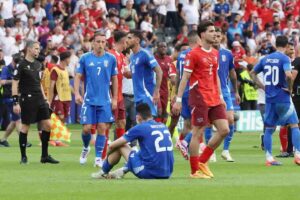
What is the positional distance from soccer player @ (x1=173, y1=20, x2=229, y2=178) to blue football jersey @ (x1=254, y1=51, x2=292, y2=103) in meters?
3.26

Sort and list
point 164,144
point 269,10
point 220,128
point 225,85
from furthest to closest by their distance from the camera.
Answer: point 269,10 < point 225,85 < point 220,128 < point 164,144

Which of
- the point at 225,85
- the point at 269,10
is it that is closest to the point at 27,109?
the point at 225,85

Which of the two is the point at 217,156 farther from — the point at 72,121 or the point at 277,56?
the point at 72,121

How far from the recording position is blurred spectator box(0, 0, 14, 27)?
3997cm

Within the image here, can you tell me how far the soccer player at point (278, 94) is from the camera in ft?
69.8

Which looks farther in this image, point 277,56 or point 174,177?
point 277,56

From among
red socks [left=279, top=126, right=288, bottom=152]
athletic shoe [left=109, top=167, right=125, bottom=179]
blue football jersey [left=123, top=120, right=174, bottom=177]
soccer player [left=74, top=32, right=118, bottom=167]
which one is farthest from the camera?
red socks [left=279, top=126, right=288, bottom=152]

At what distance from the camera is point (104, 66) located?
811 inches

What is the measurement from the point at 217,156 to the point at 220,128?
19.6 ft

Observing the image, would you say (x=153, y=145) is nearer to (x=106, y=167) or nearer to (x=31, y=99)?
(x=106, y=167)

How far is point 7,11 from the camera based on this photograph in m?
40.2

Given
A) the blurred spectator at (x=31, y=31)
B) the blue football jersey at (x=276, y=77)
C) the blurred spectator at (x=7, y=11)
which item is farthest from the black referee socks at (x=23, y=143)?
the blurred spectator at (x=7, y=11)

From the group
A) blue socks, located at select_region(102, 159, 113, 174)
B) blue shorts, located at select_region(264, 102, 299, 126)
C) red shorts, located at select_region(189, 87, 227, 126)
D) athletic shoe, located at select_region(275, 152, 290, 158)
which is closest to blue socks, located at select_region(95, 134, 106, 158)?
red shorts, located at select_region(189, 87, 227, 126)

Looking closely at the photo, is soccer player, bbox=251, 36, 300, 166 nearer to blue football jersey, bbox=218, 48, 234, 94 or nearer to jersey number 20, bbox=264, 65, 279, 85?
jersey number 20, bbox=264, 65, 279, 85
